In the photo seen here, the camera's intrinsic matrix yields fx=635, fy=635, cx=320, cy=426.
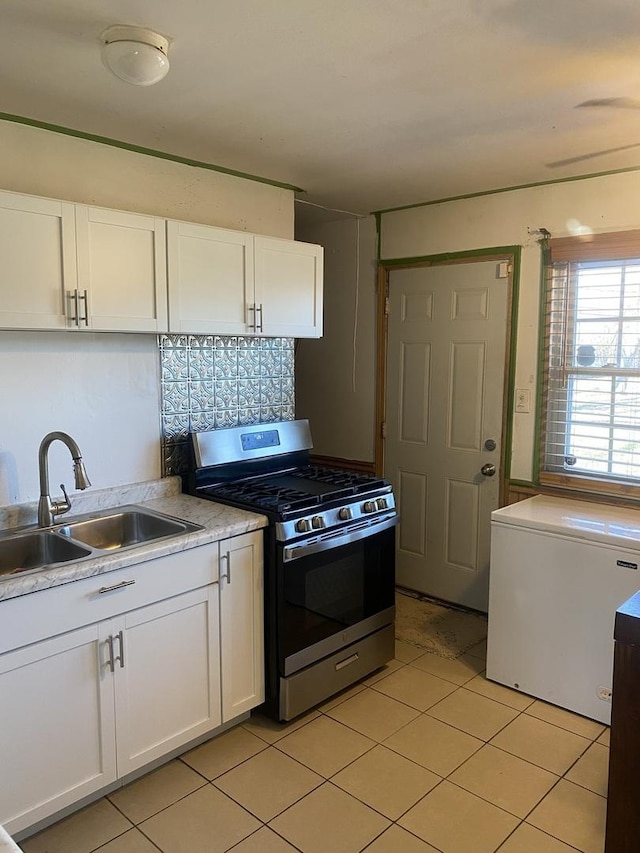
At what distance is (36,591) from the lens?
1875mm

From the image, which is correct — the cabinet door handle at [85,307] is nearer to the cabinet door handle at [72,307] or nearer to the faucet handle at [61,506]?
the cabinet door handle at [72,307]

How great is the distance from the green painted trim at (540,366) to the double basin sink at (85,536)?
1892mm

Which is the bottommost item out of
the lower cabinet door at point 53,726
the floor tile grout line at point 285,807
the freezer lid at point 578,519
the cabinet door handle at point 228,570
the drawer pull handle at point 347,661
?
the floor tile grout line at point 285,807

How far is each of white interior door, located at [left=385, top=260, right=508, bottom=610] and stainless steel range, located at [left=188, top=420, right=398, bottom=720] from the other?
846 mm

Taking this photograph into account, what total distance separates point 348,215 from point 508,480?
1.92m

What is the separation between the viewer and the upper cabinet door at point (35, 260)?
2088 millimetres

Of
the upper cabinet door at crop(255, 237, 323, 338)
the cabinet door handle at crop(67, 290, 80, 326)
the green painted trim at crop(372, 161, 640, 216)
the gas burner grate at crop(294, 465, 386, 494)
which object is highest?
the green painted trim at crop(372, 161, 640, 216)

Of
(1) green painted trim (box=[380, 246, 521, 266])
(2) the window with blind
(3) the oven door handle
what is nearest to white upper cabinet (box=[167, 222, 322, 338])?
(1) green painted trim (box=[380, 246, 521, 266])

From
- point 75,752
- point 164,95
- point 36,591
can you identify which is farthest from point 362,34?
point 75,752

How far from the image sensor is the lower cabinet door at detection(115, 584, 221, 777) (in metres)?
2.14

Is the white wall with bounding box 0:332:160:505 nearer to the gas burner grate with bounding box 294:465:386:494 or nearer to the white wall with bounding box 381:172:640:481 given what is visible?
the gas burner grate with bounding box 294:465:386:494

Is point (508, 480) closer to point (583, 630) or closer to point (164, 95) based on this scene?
point (583, 630)

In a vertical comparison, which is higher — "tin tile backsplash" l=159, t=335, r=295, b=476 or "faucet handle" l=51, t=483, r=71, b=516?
"tin tile backsplash" l=159, t=335, r=295, b=476

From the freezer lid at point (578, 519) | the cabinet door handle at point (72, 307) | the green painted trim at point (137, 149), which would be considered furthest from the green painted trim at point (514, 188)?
the cabinet door handle at point (72, 307)
